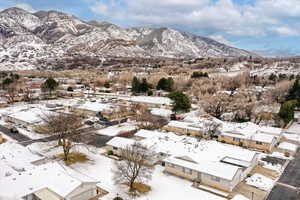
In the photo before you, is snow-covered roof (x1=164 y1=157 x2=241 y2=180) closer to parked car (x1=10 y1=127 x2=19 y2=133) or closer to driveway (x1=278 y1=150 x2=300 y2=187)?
driveway (x1=278 y1=150 x2=300 y2=187)

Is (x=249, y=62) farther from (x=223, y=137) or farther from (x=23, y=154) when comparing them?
(x=23, y=154)

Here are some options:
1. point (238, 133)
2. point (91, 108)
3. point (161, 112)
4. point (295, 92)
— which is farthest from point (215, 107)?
point (91, 108)

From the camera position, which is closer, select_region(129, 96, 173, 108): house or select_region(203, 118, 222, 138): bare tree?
select_region(203, 118, 222, 138): bare tree

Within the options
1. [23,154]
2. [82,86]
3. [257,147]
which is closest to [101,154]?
[23,154]

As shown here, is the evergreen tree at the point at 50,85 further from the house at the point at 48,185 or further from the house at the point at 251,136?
the house at the point at 251,136

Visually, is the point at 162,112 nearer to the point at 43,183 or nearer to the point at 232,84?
the point at 43,183

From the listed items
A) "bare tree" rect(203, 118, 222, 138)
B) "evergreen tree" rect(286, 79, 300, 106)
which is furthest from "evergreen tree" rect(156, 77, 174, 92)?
"bare tree" rect(203, 118, 222, 138)
